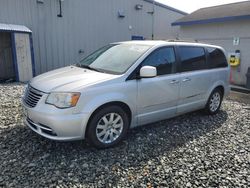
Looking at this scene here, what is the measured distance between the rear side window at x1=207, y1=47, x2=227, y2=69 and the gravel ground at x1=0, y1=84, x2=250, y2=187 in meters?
1.45

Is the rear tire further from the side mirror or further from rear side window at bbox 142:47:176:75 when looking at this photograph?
the side mirror

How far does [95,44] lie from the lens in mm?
11094

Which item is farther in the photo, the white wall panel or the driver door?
the white wall panel

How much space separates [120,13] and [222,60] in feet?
24.8

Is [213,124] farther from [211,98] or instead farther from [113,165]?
[113,165]

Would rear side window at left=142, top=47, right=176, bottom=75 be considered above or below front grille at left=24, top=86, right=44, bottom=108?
above

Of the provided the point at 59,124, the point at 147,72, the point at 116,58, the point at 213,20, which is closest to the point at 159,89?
the point at 147,72

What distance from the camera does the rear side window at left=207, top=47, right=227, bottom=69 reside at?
4.89m

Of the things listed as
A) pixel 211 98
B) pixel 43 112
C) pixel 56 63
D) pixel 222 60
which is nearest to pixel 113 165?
pixel 43 112

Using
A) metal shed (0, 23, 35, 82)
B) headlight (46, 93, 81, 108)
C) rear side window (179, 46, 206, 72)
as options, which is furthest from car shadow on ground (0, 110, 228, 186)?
metal shed (0, 23, 35, 82)

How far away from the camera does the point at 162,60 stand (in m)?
3.97

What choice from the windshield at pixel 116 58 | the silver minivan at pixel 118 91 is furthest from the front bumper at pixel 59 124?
the windshield at pixel 116 58

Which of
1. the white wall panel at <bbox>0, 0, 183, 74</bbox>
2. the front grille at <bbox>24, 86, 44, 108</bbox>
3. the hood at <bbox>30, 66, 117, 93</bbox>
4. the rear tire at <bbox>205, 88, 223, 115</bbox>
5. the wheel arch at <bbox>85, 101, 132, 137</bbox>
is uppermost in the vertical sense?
the white wall panel at <bbox>0, 0, 183, 74</bbox>

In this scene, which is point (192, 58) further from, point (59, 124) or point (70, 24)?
point (70, 24)
